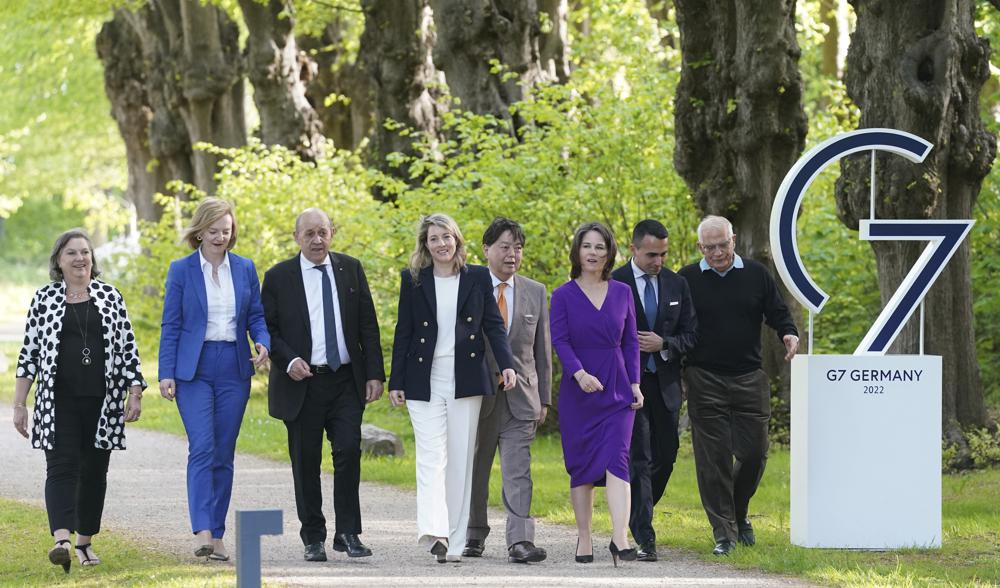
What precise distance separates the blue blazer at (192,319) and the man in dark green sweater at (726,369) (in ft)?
8.89

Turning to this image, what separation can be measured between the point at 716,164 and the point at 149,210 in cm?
2374

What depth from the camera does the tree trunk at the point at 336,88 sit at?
102ft

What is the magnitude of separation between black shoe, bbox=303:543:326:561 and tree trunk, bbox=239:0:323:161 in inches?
715

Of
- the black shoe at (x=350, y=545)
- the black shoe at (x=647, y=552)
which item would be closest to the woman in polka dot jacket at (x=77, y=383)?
the black shoe at (x=350, y=545)

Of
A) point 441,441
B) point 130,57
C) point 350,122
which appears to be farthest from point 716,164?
point 130,57

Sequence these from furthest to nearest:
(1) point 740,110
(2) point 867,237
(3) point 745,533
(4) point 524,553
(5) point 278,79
A: (5) point 278,79
(1) point 740,110
(3) point 745,533
(2) point 867,237
(4) point 524,553

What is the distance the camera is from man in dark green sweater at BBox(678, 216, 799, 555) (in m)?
9.55

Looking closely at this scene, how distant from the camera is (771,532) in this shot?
34.7 feet

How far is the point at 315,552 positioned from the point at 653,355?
2367mm

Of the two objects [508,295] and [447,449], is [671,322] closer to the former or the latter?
[508,295]

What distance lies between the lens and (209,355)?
892 cm

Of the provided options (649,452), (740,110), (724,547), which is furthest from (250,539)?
(740,110)

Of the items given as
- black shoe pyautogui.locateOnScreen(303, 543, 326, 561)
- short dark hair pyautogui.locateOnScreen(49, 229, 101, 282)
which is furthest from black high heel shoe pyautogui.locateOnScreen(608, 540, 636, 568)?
short dark hair pyautogui.locateOnScreen(49, 229, 101, 282)

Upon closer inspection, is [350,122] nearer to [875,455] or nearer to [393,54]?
[393,54]
